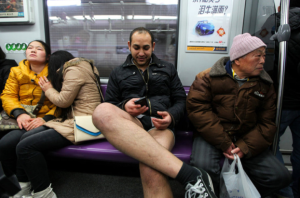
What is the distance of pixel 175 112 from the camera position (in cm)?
170

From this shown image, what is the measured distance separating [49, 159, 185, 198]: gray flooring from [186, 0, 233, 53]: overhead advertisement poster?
1688mm

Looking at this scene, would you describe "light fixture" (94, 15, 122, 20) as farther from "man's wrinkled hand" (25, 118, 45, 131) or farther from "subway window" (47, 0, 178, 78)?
"man's wrinkled hand" (25, 118, 45, 131)

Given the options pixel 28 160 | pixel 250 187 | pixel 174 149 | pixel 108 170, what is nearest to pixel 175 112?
pixel 174 149

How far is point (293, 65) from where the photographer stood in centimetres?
159

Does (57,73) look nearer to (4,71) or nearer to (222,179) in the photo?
(4,71)

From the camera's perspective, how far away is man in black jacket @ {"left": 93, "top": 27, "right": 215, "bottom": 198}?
4.03ft

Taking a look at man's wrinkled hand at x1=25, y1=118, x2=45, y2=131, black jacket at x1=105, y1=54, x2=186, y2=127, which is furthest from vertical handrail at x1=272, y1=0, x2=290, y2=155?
man's wrinkled hand at x1=25, y1=118, x2=45, y2=131

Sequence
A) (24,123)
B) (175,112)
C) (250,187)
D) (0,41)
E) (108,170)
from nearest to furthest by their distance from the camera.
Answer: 1. (250,187)
2. (175,112)
3. (24,123)
4. (108,170)
5. (0,41)

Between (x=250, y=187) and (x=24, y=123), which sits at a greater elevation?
(x=24, y=123)

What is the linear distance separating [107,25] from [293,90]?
2290 mm

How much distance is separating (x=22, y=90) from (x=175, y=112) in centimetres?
175

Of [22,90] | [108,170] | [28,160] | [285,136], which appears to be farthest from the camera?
[285,136]

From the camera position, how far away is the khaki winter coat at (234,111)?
4.97 feet

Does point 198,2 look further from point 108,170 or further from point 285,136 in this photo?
point 108,170
